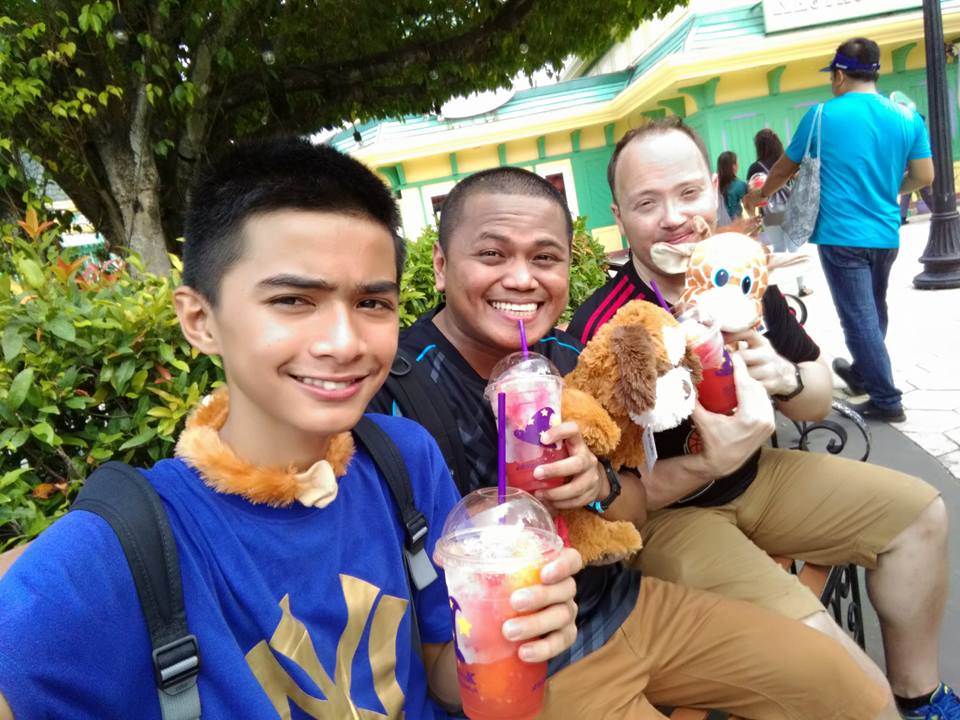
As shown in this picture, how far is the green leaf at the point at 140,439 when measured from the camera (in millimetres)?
1845

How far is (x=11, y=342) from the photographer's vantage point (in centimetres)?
175

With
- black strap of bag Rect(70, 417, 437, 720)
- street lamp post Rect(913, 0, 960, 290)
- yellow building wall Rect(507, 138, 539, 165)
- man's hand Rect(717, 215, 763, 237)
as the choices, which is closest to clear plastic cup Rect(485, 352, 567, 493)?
black strap of bag Rect(70, 417, 437, 720)

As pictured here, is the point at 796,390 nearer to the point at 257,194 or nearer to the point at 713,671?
the point at 713,671

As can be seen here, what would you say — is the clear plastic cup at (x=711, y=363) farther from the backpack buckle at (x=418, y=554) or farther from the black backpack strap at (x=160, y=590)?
the black backpack strap at (x=160, y=590)

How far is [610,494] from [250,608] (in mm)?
997

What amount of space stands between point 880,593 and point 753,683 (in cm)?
78

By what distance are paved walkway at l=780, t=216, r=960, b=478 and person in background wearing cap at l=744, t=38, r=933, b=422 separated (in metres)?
0.31

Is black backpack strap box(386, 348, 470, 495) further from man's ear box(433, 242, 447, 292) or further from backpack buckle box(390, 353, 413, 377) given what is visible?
man's ear box(433, 242, 447, 292)

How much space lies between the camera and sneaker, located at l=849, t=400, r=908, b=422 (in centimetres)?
429

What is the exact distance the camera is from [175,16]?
4.93 m

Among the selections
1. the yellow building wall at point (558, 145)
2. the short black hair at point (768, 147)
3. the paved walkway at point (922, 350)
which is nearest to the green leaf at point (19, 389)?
the paved walkway at point (922, 350)

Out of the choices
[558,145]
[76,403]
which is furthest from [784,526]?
[558,145]

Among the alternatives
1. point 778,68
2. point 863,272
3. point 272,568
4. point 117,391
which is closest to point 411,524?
point 272,568

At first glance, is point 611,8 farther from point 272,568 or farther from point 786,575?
point 272,568
